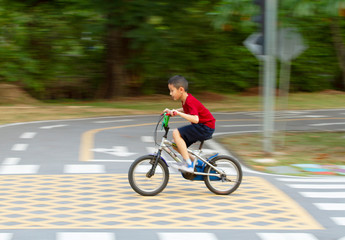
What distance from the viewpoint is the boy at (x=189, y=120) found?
309 inches

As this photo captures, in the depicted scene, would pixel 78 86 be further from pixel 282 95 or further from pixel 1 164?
pixel 1 164

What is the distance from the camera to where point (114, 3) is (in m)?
20.3

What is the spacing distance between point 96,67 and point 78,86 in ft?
3.59

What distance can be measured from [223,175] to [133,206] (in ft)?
4.46

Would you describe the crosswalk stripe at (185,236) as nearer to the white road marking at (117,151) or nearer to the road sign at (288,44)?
the white road marking at (117,151)

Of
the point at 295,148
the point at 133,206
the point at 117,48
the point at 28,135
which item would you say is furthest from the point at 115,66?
the point at 133,206

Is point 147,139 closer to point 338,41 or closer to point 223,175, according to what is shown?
point 223,175

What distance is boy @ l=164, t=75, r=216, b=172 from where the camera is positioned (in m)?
7.85

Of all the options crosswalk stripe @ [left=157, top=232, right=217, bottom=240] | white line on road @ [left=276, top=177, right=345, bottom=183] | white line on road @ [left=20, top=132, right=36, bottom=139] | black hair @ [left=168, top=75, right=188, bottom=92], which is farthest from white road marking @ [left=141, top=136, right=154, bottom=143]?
crosswalk stripe @ [left=157, top=232, right=217, bottom=240]

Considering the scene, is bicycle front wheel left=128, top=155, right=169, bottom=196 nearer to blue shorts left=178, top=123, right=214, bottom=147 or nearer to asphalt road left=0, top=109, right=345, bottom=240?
asphalt road left=0, top=109, right=345, bottom=240

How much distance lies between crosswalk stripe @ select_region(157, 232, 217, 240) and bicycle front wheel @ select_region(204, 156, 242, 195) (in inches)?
76.6

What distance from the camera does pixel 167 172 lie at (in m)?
8.08

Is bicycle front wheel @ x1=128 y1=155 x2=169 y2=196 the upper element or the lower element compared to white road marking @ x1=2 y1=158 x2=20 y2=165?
upper

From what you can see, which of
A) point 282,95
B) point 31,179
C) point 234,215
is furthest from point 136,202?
point 282,95
